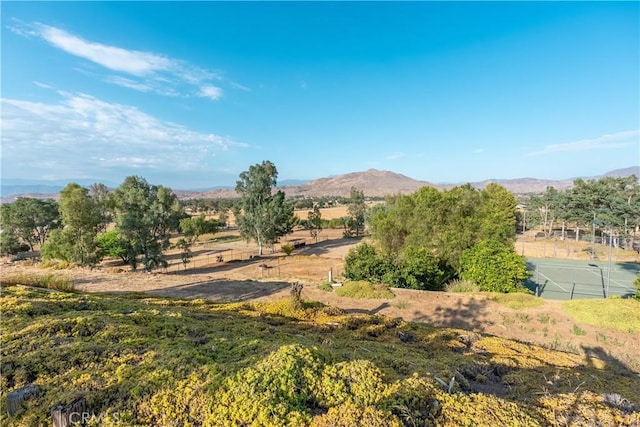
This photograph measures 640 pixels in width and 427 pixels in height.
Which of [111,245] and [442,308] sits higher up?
[111,245]

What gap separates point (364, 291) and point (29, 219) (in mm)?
43289

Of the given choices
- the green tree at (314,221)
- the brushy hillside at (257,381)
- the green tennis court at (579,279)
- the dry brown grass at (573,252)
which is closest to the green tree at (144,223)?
the brushy hillside at (257,381)

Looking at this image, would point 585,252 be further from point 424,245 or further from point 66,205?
point 66,205

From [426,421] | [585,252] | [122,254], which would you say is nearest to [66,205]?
[122,254]

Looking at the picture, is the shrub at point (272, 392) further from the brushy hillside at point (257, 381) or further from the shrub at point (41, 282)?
the shrub at point (41, 282)

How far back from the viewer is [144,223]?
22.5m

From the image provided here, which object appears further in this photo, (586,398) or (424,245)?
(424,245)

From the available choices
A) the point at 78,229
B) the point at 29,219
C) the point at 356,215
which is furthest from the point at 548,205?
the point at 29,219

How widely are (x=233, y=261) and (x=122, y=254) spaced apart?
33.4 ft

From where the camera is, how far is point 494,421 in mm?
2949

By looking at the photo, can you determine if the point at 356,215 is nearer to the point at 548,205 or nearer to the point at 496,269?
the point at 548,205

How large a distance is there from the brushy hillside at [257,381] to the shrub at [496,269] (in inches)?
458

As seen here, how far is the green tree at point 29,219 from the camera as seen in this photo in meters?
34.8

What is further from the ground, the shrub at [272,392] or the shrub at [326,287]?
the shrub at [272,392]
